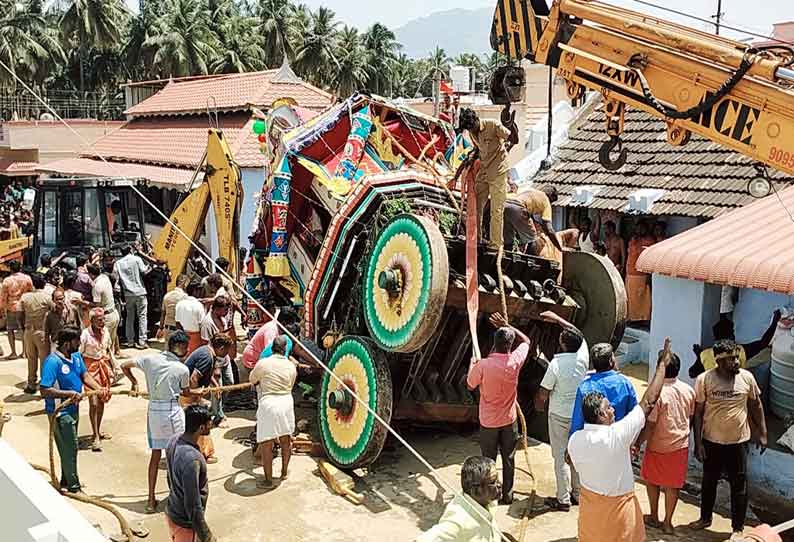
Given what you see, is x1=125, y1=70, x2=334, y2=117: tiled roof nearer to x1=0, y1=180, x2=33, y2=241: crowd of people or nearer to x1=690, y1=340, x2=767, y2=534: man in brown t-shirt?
x1=0, y1=180, x2=33, y2=241: crowd of people

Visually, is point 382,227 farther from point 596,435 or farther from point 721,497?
point 721,497

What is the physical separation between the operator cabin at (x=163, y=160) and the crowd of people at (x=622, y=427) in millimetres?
5687

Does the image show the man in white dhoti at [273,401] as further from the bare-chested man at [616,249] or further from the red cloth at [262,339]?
the bare-chested man at [616,249]

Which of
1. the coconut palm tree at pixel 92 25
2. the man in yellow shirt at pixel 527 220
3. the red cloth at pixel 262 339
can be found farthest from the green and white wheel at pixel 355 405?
the coconut palm tree at pixel 92 25

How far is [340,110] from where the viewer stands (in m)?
9.38

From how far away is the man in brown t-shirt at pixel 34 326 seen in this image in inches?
398

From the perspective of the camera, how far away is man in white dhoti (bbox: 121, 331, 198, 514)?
6.82m

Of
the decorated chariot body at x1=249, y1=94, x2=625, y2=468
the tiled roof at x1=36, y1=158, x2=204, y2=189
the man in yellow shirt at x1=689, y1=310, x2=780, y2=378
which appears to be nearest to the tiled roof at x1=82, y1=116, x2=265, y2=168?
the tiled roof at x1=36, y1=158, x2=204, y2=189

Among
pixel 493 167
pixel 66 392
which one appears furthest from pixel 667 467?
pixel 66 392

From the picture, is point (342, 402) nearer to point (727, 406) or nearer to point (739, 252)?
point (727, 406)

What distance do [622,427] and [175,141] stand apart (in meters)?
20.2

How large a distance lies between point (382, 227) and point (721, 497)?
159 inches

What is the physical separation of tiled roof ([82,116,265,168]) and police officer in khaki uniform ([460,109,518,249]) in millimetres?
10739

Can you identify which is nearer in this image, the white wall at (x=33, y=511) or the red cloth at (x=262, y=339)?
the white wall at (x=33, y=511)
